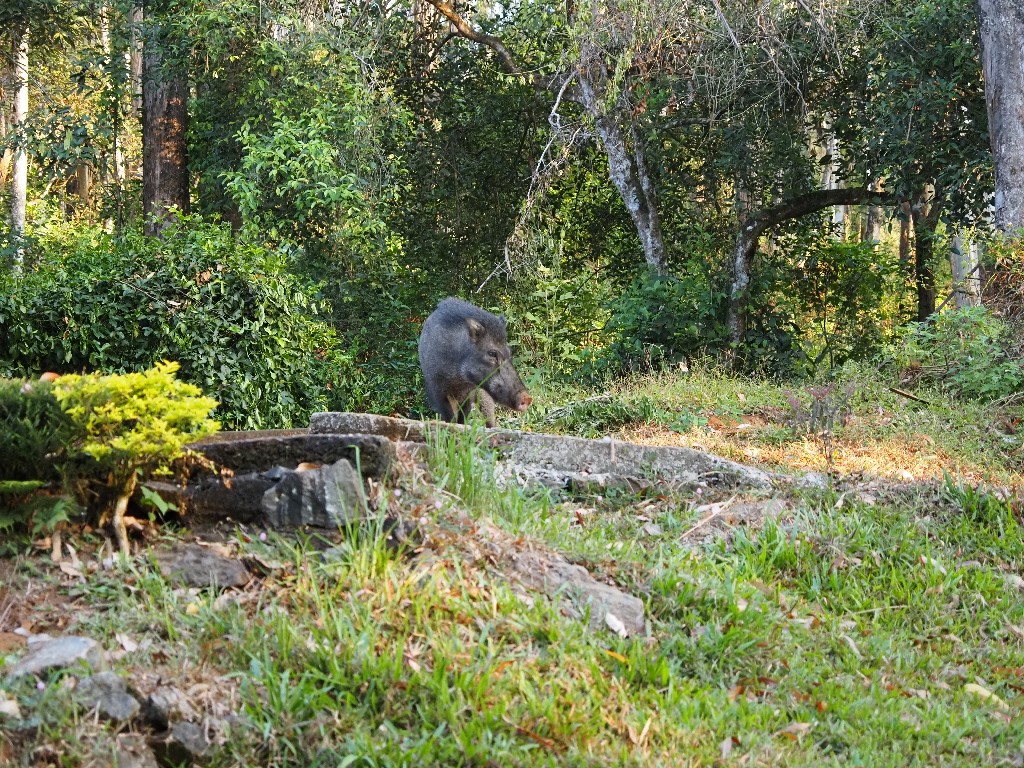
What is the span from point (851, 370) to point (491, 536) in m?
6.43

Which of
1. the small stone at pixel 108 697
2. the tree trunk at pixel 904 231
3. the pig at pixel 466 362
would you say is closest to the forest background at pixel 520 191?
the tree trunk at pixel 904 231

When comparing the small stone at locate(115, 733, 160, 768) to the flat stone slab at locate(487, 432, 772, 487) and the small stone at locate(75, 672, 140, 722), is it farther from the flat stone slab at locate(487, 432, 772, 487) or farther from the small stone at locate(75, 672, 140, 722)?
the flat stone slab at locate(487, 432, 772, 487)

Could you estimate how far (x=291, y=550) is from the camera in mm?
4262

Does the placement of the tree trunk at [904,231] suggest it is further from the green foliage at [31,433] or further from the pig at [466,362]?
the green foliage at [31,433]

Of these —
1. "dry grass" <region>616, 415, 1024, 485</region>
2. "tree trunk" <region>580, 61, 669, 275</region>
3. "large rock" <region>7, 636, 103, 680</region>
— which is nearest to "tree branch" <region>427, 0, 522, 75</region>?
"tree trunk" <region>580, 61, 669, 275</region>

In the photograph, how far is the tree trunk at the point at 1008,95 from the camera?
10.8 meters

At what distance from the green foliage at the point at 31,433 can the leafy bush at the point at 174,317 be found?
5.13 metres

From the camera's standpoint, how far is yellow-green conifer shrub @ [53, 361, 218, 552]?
13.3ft

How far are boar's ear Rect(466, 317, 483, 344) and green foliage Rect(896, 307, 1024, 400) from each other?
13.6ft

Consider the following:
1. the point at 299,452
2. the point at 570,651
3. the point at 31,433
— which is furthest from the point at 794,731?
the point at 31,433

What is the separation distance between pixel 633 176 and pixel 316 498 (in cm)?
1044

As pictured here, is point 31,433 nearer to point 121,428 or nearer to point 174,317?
point 121,428

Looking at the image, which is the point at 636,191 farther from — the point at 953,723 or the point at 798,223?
the point at 953,723

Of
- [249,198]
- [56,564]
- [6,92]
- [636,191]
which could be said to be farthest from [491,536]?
[6,92]
